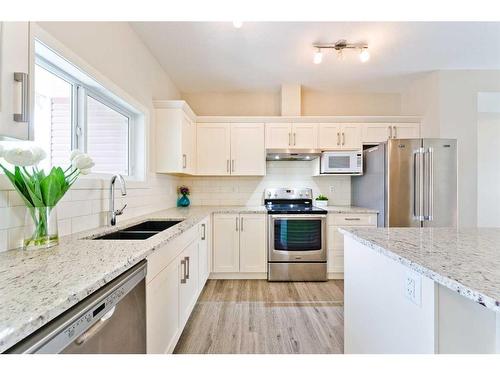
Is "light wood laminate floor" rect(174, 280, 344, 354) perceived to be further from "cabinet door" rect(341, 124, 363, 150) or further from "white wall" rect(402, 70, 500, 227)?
"white wall" rect(402, 70, 500, 227)

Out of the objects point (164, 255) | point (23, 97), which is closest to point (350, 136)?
point (164, 255)

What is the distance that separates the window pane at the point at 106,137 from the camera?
Result: 1.94 m

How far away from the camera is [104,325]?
0.84 meters

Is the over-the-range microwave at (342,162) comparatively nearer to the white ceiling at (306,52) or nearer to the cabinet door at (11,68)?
the white ceiling at (306,52)

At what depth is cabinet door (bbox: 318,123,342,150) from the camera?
3352 millimetres

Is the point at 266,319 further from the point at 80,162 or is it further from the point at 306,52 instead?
the point at 306,52

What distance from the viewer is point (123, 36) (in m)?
2.07

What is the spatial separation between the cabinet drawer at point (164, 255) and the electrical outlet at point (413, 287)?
1134 millimetres

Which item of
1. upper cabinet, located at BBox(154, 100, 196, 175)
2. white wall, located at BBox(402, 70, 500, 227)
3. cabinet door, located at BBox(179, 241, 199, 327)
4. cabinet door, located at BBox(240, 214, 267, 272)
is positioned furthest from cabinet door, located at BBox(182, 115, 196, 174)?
white wall, located at BBox(402, 70, 500, 227)

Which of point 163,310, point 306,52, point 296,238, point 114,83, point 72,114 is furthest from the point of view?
point 296,238

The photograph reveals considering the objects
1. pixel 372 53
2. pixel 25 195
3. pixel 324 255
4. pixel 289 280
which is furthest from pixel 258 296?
pixel 372 53

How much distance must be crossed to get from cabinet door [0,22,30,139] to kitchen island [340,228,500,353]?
1.45 meters

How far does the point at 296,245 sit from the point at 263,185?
107cm
